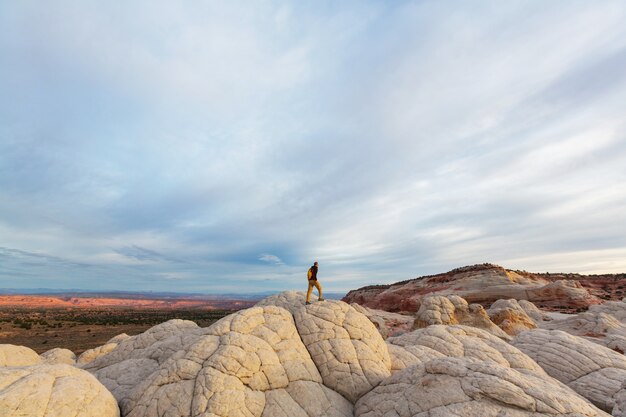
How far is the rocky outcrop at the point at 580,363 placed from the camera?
9867 millimetres

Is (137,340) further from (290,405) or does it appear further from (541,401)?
(541,401)

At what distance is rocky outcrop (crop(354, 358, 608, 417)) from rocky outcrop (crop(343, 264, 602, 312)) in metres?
41.9

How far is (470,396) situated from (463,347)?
5.89m

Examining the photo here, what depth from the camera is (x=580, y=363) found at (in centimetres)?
1134

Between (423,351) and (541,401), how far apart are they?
5735 mm

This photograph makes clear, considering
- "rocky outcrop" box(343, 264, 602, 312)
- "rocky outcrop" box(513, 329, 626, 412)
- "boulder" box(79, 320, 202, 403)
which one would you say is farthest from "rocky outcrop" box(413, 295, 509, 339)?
"rocky outcrop" box(343, 264, 602, 312)

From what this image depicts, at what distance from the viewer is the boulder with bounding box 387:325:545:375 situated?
10734 mm

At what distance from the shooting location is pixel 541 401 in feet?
20.4

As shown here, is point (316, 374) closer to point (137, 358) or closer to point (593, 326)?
point (137, 358)

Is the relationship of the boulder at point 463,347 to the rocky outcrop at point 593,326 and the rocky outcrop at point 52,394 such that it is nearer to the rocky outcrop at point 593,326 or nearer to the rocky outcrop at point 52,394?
the rocky outcrop at point 52,394

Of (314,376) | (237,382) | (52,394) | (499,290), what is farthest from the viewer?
(499,290)

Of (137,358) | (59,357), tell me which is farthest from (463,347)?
(59,357)

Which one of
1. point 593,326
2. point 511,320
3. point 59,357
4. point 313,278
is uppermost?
point 313,278

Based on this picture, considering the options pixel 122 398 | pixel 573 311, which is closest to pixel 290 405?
pixel 122 398
